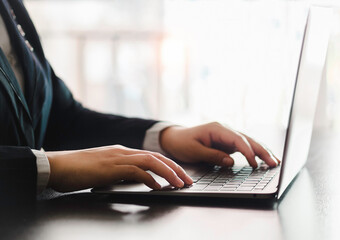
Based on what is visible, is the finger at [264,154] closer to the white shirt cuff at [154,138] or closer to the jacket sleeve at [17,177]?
the white shirt cuff at [154,138]

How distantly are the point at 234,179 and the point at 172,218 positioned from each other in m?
0.23

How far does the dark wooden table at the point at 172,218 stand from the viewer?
59 centimetres

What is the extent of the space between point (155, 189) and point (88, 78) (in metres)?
4.39

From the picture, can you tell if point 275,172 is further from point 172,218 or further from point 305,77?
point 172,218

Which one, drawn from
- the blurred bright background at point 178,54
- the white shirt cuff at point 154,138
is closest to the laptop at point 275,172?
the white shirt cuff at point 154,138

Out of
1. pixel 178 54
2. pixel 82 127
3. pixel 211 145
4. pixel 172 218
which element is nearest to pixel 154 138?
pixel 211 145

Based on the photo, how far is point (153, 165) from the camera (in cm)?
78

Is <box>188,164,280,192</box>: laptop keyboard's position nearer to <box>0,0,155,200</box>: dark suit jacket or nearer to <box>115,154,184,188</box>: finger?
<box>115,154,184,188</box>: finger

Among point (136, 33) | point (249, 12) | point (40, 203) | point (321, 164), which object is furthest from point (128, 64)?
point (40, 203)

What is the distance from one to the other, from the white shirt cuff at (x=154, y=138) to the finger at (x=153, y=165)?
35cm

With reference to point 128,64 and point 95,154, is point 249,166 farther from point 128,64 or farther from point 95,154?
point 128,64

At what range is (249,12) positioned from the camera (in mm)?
4410

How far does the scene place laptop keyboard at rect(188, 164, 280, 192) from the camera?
779 mm

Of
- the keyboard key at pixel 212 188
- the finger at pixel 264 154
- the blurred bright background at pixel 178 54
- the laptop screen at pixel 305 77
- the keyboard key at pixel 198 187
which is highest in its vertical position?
the laptop screen at pixel 305 77
